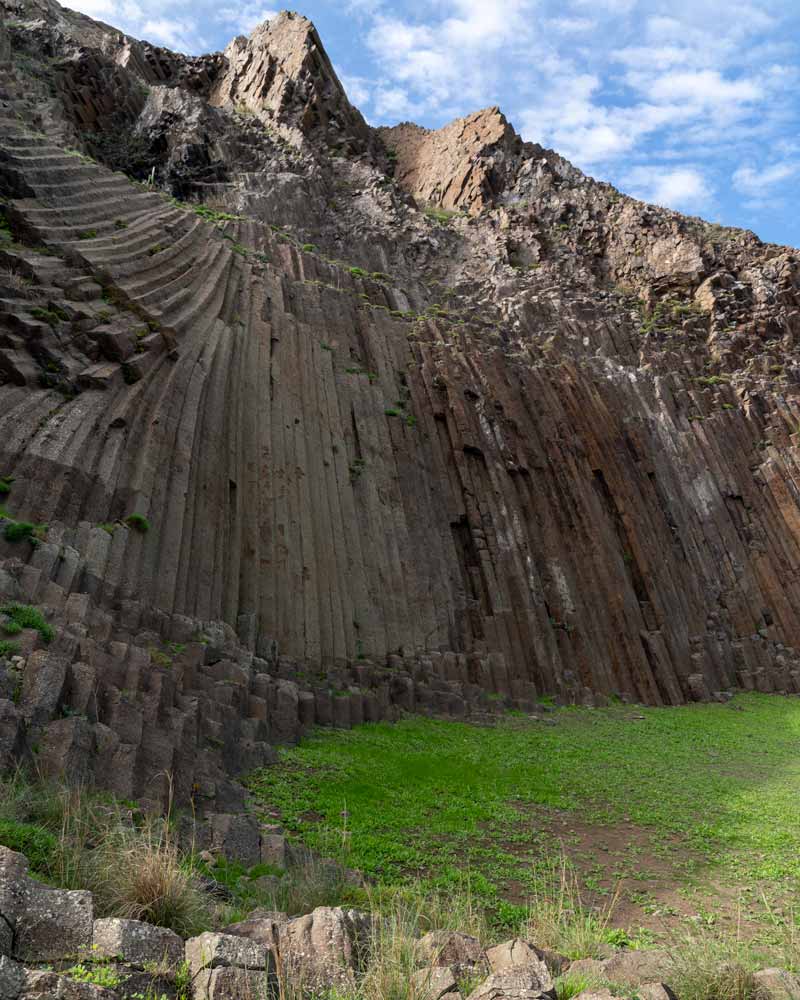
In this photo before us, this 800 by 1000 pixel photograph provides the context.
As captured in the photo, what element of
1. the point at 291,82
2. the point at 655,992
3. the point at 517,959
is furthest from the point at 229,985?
the point at 291,82

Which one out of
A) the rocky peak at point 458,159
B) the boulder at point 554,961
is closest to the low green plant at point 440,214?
the rocky peak at point 458,159

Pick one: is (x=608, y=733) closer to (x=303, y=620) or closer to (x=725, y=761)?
(x=725, y=761)

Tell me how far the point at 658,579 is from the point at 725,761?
1496 cm

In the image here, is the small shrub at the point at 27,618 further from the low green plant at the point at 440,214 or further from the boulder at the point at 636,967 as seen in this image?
the low green plant at the point at 440,214

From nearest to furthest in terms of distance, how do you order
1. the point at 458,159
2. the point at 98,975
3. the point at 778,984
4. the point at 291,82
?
the point at 98,975, the point at 778,984, the point at 291,82, the point at 458,159

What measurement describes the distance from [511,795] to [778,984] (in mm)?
6966

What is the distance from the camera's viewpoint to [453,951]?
4410 millimetres

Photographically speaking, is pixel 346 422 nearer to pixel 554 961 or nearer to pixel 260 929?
pixel 260 929

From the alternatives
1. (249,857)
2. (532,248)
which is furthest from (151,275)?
(532,248)

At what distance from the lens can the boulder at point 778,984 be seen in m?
3.78

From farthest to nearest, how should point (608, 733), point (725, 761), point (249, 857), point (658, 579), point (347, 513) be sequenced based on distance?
point (658, 579) → point (347, 513) → point (608, 733) → point (725, 761) → point (249, 857)

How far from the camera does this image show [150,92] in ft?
161

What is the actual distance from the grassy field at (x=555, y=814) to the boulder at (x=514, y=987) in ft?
7.60

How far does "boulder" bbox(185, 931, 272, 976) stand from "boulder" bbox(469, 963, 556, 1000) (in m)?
1.17
